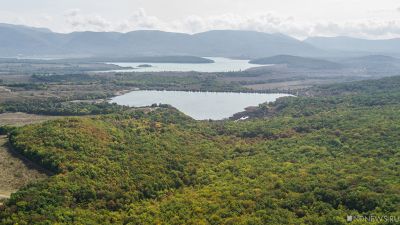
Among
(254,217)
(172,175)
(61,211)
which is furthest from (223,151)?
(61,211)

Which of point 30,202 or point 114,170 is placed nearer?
point 30,202

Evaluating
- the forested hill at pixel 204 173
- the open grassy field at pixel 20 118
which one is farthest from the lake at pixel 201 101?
the forested hill at pixel 204 173

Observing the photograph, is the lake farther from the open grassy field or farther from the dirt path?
the dirt path

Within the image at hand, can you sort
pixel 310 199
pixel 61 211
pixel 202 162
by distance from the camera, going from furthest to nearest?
pixel 202 162 < pixel 310 199 < pixel 61 211

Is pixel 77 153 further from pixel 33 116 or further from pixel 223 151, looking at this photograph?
pixel 33 116

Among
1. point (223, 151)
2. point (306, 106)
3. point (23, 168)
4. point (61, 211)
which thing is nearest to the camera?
point (61, 211)

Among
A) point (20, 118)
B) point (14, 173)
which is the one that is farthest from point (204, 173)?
point (20, 118)

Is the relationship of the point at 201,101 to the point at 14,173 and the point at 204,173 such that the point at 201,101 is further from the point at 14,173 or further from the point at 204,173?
the point at 14,173
